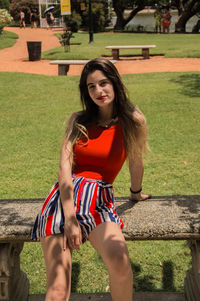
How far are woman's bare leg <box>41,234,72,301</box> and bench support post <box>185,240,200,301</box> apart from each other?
886 mm

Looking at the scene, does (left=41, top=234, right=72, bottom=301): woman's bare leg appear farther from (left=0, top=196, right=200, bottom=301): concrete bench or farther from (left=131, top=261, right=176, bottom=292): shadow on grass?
(left=131, top=261, right=176, bottom=292): shadow on grass

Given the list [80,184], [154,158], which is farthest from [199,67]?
[80,184]

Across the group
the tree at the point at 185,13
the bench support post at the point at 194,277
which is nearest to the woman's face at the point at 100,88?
the bench support post at the point at 194,277

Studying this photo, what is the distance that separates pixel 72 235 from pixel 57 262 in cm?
18

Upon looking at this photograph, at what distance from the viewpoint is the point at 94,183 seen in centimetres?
251

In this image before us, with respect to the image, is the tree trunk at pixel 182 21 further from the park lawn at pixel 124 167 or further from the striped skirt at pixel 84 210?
the striped skirt at pixel 84 210

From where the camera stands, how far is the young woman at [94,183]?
209 cm

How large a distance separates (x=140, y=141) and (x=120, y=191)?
2283mm

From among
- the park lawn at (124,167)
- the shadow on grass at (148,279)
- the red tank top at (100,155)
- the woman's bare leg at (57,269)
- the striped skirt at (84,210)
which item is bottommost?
the shadow on grass at (148,279)

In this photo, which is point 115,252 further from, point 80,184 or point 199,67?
point 199,67

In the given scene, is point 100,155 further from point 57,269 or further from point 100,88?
point 57,269

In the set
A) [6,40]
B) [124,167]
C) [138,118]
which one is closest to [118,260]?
[138,118]

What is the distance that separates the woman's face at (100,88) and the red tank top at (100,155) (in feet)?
0.79

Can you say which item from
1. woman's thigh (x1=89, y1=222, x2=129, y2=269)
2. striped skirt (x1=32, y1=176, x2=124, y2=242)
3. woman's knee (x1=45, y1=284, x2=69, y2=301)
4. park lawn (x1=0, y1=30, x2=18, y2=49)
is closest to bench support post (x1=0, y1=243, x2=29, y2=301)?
striped skirt (x1=32, y1=176, x2=124, y2=242)
